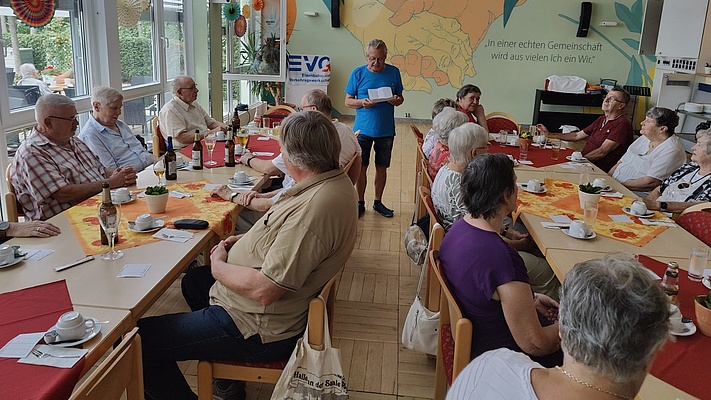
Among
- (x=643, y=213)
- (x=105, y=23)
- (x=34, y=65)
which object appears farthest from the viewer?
(x=105, y=23)

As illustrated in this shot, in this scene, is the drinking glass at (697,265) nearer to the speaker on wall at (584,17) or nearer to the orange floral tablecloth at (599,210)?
the orange floral tablecloth at (599,210)

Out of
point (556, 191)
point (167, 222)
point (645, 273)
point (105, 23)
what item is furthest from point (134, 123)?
point (645, 273)

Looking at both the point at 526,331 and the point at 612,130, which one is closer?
the point at 526,331

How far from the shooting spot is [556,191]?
11.8ft

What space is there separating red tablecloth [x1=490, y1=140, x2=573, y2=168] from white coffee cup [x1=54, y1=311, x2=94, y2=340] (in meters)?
3.60

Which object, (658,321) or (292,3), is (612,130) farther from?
(292,3)

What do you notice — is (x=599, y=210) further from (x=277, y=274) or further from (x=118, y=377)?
(x=118, y=377)

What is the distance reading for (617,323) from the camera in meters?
1.18

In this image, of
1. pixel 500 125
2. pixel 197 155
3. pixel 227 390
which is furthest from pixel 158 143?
pixel 500 125

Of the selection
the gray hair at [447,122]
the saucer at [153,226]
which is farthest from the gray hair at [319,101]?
the saucer at [153,226]

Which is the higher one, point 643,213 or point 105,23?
point 105,23

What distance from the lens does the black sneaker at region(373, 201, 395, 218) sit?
5410 millimetres

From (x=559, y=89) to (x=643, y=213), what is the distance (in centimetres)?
773

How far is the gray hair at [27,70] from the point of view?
13.6 ft
